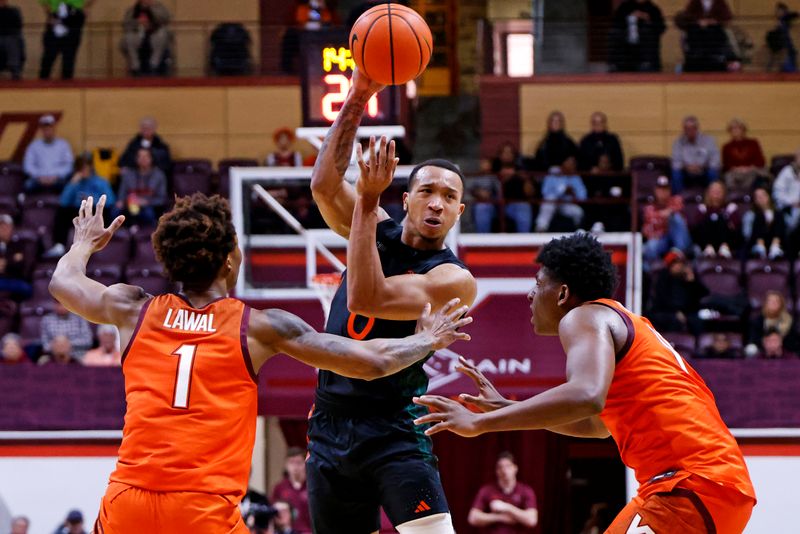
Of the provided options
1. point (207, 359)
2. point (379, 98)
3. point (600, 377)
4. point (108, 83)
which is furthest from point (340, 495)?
point (108, 83)

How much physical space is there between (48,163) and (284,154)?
3.22 meters

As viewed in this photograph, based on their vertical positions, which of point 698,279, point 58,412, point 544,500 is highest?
point 698,279

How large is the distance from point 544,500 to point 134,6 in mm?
10081

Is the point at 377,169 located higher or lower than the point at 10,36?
lower

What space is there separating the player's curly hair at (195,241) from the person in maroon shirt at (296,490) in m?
6.53

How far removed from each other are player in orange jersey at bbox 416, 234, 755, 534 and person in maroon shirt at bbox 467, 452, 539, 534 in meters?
6.49

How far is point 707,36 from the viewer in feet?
60.4

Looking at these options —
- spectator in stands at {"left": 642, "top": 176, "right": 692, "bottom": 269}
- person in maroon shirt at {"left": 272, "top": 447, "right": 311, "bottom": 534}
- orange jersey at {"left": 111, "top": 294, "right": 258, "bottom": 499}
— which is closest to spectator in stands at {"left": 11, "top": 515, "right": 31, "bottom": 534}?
person in maroon shirt at {"left": 272, "top": 447, "right": 311, "bottom": 534}

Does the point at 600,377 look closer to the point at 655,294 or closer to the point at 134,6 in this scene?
the point at 655,294

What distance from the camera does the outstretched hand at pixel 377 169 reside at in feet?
18.0

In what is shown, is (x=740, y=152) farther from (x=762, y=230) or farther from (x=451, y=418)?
(x=451, y=418)

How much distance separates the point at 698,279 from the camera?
13969 mm

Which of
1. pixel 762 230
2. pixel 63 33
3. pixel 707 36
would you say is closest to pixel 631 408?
pixel 762 230

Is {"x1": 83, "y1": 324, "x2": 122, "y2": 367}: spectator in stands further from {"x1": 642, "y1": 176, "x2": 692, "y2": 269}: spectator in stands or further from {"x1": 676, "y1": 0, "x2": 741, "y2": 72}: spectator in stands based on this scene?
{"x1": 676, "y1": 0, "x2": 741, "y2": 72}: spectator in stands
